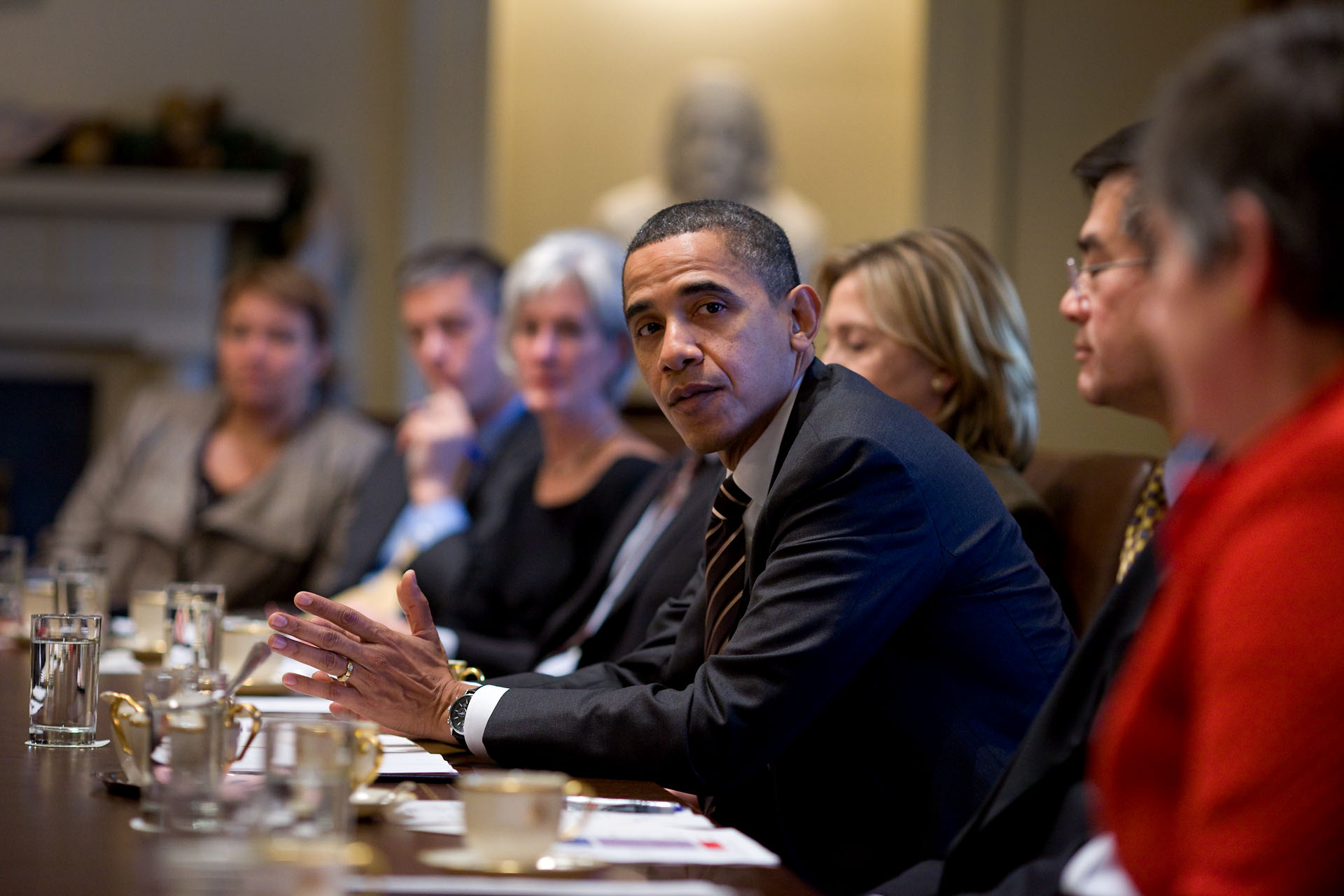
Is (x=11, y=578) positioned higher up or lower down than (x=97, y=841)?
lower down

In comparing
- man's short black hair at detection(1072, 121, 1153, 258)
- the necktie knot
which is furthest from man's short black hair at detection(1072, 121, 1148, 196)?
the necktie knot

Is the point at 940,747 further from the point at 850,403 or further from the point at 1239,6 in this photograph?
the point at 1239,6

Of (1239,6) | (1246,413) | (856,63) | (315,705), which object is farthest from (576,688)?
(856,63)

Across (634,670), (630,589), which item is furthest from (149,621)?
(634,670)

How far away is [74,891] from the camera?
2.80 feet

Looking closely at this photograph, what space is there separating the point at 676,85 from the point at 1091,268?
418 cm

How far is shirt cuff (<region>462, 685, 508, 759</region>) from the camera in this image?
1.37 metres

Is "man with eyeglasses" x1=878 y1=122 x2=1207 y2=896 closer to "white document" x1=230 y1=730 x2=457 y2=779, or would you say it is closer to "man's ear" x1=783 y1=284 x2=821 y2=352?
"white document" x1=230 y1=730 x2=457 y2=779

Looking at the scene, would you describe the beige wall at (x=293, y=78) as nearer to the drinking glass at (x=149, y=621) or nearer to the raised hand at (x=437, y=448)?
the raised hand at (x=437, y=448)

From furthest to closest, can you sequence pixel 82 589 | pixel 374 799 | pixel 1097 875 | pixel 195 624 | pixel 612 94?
1. pixel 612 94
2. pixel 82 589
3. pixel 195 624
4. pixel 374 799
5. pixel 1097 875

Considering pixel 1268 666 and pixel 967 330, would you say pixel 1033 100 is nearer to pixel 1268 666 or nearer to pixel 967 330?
pixel 967 330

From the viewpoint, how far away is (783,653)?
128cm

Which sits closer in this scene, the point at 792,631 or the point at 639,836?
the point at 639,836

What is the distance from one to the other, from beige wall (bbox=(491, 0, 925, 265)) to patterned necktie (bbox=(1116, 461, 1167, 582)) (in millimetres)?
3821
